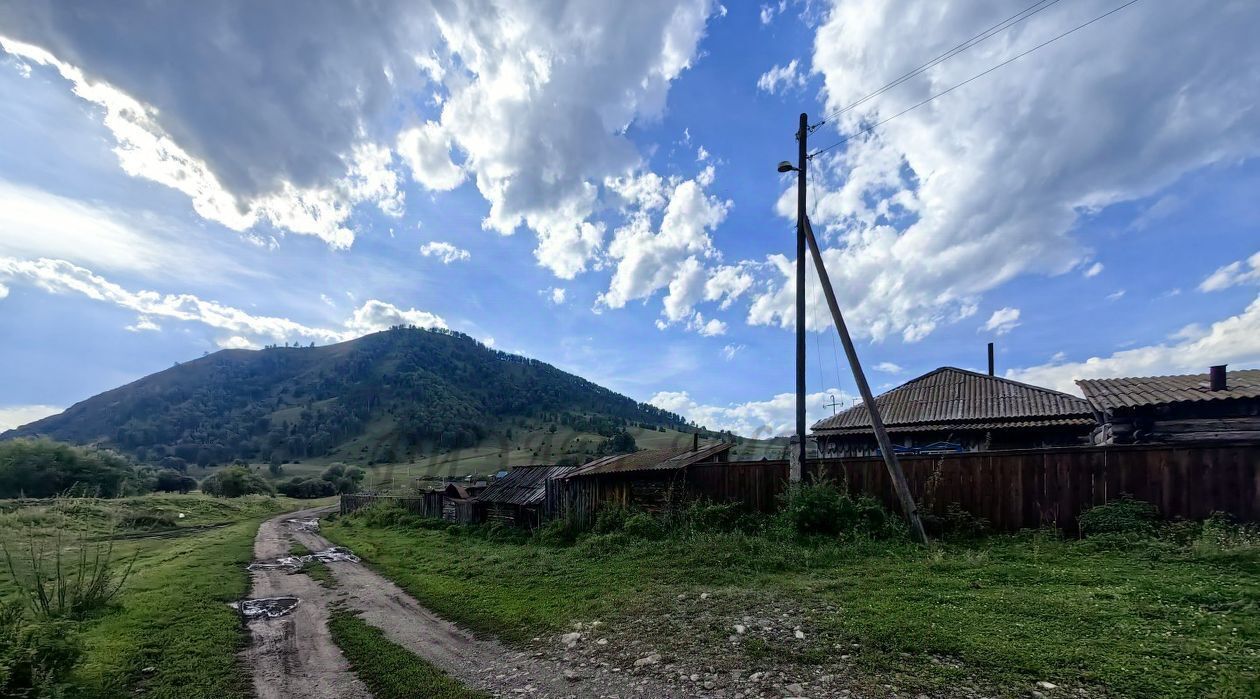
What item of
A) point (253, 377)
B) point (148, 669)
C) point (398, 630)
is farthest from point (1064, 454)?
point (253, 377)

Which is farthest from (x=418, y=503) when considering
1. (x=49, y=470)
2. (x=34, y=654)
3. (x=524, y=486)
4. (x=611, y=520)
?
(x=49, y=470)

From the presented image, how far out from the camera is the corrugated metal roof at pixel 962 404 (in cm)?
1708

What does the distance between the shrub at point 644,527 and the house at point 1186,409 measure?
12638 millimetres

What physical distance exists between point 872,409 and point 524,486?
47.5 feet

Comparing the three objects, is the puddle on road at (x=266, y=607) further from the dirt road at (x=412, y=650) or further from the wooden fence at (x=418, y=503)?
the wooden fence at (x=418, y=503)

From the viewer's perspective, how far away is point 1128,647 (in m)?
4.68

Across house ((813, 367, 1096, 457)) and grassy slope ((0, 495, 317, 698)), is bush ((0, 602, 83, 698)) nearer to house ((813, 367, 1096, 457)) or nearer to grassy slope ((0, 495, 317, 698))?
grassy slope ((0, 495, 317, 698))

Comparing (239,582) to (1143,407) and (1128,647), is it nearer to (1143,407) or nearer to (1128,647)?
(1128,647)

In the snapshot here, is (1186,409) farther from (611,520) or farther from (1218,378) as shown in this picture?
(611,520)

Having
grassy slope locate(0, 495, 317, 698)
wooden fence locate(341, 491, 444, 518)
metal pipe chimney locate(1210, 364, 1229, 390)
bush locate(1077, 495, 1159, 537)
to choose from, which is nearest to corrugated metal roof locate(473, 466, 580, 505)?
wooden fence locate(341, 491, 444, 518)

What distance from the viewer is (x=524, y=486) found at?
20.8 metres

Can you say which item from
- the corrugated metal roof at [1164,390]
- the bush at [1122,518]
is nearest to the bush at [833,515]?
the bush at [1122,518]

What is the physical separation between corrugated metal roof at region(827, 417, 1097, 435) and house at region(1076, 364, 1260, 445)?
3.47 feet

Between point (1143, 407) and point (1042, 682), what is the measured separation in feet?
46.0
